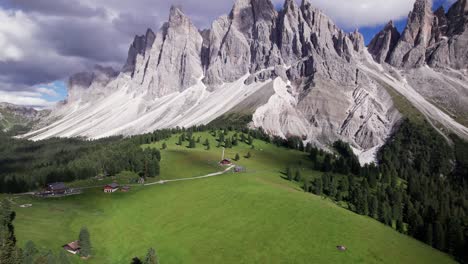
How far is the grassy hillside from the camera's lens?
68938 mm

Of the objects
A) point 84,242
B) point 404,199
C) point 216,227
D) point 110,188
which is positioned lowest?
point 404,199

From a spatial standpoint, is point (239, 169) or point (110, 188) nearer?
point (110, 188)

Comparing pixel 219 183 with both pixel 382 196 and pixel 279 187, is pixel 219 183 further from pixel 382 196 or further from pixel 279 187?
pixel 382 196

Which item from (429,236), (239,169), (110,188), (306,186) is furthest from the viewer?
(239,169)

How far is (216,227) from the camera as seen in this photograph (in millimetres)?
80250

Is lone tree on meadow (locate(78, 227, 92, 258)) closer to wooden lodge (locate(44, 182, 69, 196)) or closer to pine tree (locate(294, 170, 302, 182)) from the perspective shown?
wooden lodge (locate(44, 182, 69, 196))

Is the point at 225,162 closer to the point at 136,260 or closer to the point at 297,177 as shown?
the point at 297,177

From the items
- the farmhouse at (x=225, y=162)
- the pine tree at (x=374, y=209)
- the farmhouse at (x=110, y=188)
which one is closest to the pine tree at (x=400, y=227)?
the pine tree at (x=374, y=209)

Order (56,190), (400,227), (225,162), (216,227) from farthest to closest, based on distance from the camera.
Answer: (225,162)
(56,190)
(400,227)
(216,227)

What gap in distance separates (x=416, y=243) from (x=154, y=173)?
81027mm

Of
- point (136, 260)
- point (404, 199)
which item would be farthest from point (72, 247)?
point (404, 199)

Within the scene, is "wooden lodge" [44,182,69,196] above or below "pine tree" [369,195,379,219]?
above

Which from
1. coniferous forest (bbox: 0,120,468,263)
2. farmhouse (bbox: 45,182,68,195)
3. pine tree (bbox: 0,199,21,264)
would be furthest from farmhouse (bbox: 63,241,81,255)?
coniferous forest (bbox: 0,120,468,263)

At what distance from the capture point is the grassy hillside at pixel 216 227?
226 ft
